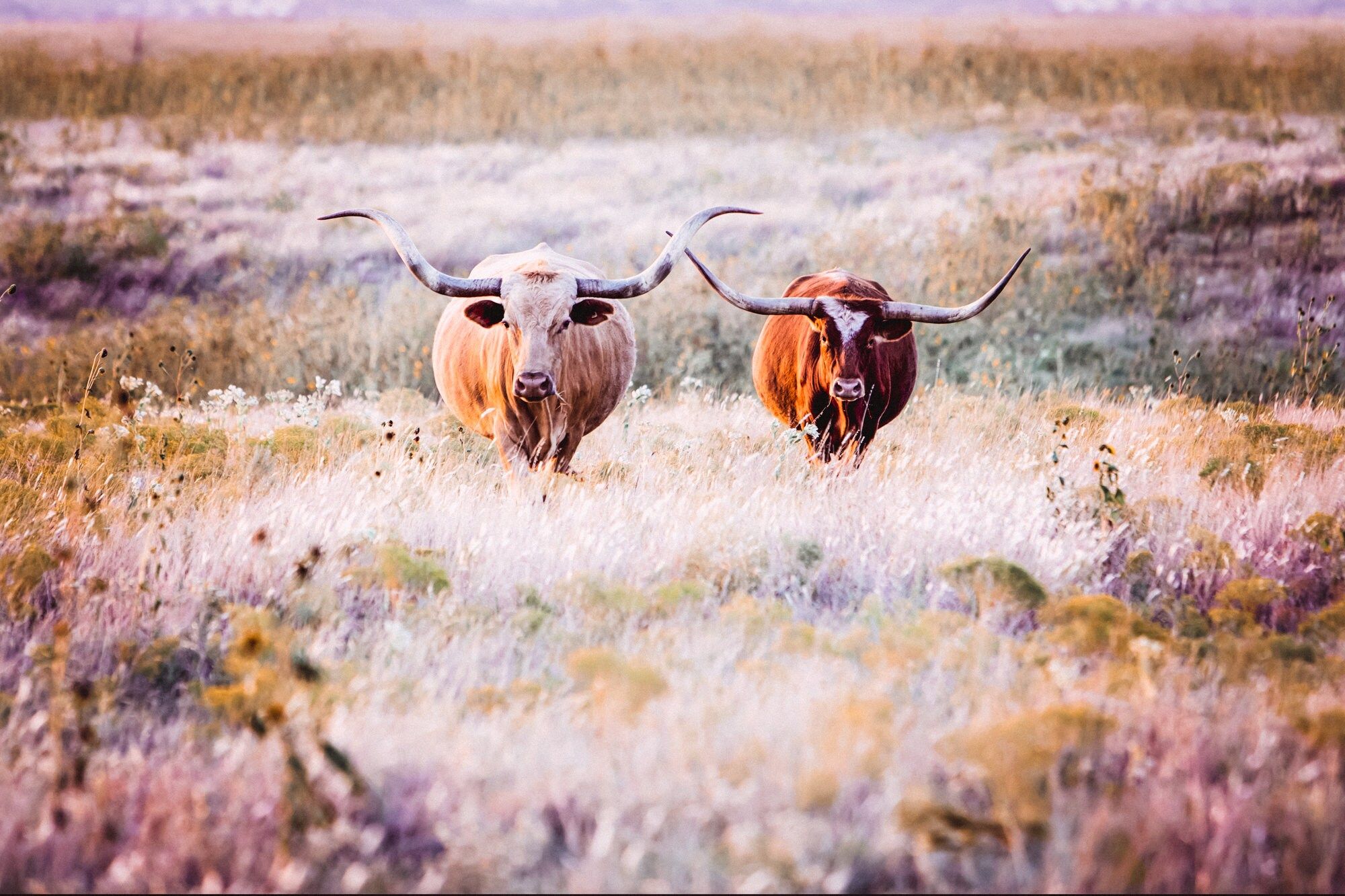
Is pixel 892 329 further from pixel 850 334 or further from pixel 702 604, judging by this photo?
pixel 702 604

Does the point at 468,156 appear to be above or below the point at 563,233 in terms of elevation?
above

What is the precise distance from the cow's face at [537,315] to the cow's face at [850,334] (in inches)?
56.6

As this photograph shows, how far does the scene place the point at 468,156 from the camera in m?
22.6

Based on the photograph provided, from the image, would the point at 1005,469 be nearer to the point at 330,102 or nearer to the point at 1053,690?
the point at 1053,690

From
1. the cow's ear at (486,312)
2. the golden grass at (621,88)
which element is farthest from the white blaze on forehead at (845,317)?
the golden grass at (621,88)

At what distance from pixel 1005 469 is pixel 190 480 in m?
5.06

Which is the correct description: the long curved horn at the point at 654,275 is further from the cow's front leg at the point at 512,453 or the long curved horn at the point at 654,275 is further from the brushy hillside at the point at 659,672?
the brushy hillside at the point at 659,672

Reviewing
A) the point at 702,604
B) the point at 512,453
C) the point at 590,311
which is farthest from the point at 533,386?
the point at 702,604

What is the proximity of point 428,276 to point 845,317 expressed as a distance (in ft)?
8.73

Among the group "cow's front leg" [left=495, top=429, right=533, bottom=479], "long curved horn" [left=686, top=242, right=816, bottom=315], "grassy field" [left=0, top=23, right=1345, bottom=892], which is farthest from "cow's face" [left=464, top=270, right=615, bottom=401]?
"long curved horn" [left=686, top=242, right=816, bottom=315]

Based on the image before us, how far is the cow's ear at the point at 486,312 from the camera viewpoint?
19.9ft

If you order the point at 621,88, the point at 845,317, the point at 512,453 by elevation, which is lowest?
the point at 512,453

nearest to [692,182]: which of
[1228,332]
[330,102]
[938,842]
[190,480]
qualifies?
[1228,332]

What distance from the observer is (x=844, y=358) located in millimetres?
6301
